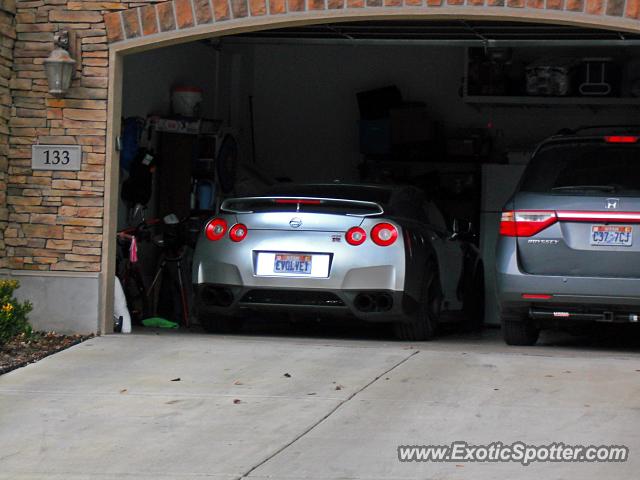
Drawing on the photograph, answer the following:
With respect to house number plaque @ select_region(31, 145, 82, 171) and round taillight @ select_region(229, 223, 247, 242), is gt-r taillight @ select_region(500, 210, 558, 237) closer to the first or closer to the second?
round taillight @ select_region(229, 223, 247, 242)

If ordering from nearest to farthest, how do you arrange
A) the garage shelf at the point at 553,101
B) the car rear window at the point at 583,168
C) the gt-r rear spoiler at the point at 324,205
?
the car rear window at the point at 583,168
the gt-r rear spoiler at the point at 324,205
the garage shelf at the point at 553,101

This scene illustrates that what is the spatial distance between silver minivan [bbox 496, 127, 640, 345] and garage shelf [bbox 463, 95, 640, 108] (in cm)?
673

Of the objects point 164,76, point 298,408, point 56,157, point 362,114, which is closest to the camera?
point 298,408

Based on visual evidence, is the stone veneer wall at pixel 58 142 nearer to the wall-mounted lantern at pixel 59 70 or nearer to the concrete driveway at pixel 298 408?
the wall-mounted lantern at pixel 59 70

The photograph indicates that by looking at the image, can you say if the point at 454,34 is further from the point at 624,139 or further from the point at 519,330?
the point at 519,330

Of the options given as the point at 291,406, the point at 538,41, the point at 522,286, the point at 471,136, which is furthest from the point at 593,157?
the point at 471,136

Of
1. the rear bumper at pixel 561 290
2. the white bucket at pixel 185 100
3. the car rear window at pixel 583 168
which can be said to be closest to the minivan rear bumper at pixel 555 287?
the rear bumper at pixel 561 290

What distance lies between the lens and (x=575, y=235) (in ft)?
30.9

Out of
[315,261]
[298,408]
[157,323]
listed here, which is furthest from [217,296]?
[298,408]

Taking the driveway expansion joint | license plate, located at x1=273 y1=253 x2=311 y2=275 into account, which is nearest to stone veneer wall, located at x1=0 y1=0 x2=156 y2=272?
license plate, located at x1=273 y1=253 x2=311 y2=275

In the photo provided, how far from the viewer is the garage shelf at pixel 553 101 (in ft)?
53.8

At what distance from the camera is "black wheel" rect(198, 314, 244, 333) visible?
10641mm

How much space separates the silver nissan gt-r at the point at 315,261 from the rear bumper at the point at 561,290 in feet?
2.49

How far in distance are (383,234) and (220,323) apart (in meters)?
1.77
